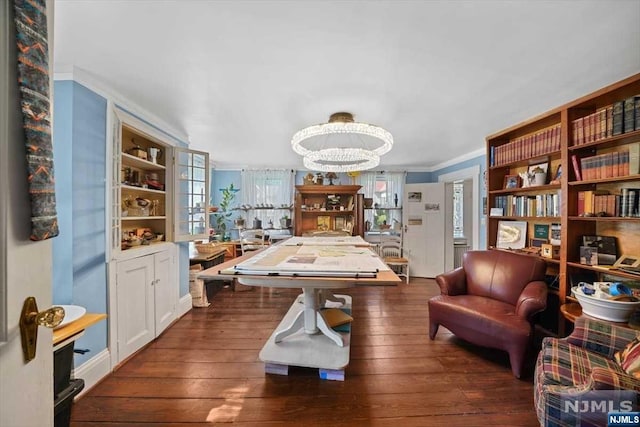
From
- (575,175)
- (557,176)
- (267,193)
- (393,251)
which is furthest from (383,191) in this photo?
(575,175)

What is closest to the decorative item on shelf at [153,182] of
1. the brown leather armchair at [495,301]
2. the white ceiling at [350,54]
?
the white ceiling at [350,54]

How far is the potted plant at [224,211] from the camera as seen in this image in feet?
17.0

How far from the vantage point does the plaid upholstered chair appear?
1180mm

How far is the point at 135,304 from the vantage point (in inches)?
91.0

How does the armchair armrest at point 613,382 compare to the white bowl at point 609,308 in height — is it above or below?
below

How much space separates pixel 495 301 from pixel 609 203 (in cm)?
112

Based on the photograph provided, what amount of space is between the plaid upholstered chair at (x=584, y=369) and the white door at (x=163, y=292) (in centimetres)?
301

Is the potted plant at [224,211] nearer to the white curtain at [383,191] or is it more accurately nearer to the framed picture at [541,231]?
the white curtain at [383,191]

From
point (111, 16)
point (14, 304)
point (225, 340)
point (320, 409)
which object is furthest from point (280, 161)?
point (14, 304)

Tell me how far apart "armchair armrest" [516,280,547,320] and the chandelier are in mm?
1627

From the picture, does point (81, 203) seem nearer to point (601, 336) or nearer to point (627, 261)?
point (601, 336)

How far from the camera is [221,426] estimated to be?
4.94ft

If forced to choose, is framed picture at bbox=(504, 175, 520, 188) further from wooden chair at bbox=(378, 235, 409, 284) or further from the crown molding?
the crown molding

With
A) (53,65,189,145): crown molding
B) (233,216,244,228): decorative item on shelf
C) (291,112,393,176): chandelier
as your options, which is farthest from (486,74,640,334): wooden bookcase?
(233,216,244,228): decorative item on shelf
